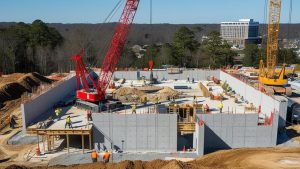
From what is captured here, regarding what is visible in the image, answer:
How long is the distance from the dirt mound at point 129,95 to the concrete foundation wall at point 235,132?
11.1 meters

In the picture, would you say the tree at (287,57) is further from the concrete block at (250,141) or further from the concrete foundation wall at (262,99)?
the concrete block at (250,141)

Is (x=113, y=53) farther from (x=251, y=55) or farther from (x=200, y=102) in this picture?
(x=251, y=55)

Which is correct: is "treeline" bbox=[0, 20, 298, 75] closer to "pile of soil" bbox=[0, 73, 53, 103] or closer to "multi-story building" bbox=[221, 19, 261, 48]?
"pile of soil" bbox=[0, 73, 53, 103]

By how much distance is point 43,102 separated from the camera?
2912cm

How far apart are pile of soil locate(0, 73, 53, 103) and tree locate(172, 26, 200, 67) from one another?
1153 inches

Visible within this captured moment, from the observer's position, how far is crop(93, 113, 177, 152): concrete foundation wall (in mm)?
24203

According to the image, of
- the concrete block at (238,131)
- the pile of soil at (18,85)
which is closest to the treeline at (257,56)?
the pile of soil at (18,85)

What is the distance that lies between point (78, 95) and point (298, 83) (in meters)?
32.8

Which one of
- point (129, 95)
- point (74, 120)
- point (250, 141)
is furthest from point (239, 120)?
point (129, 95)

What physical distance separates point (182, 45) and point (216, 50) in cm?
726

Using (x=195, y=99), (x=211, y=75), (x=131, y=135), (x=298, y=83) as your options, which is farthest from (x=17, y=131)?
(x=298, y=83)

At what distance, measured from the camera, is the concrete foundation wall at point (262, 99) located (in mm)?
25797

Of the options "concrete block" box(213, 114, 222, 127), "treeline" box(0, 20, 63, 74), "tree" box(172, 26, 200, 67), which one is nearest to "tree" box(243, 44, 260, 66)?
"tree" box(172, 26, 200, 67)

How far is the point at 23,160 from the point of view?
22.8m
